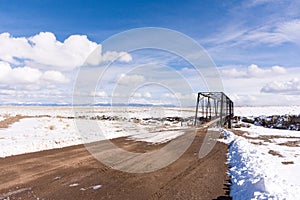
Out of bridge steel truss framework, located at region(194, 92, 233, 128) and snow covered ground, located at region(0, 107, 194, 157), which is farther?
bridge steel truss framework, located at region(194, 92, 233, 128)

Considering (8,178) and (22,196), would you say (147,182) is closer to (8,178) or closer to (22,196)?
(22,196)

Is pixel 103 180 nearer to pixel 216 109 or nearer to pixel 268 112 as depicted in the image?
pixel 216 109

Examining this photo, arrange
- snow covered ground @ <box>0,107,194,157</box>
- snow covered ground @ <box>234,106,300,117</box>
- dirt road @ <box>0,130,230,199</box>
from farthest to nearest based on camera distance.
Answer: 1. snow covered ground @ <box>234,106,300,117</box>
2. snow covered ground @ <box>0,107,194,157</box>
3. dirt road @ <box>0,130,230,199</box>

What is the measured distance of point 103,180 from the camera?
26.4ft

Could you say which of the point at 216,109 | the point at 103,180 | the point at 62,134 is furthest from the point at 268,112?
the point at 103,180

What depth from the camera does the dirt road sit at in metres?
6.70

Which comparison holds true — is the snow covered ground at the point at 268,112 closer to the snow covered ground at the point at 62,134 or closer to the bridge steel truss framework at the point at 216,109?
the bridge steel truss framework at the point at 216,109

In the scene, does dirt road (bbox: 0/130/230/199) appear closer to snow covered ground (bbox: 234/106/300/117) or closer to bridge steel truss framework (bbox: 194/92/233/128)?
bridge steel truss framework (bbox: 194/92/233/128)

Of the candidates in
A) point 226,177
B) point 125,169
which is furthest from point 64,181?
point 226,177

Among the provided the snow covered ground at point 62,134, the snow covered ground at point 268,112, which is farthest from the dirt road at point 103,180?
the snow covered ground at point 268,112

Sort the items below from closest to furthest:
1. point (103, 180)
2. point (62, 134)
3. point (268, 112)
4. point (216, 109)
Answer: point (103, 180) → point (62, 134) → point (216, 109) → point (268, 112)

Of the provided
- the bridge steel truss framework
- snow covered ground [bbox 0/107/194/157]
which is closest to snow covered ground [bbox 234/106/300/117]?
the bridge steel truss framework

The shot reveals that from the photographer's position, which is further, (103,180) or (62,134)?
(62,134)

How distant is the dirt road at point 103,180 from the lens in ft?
22.0
